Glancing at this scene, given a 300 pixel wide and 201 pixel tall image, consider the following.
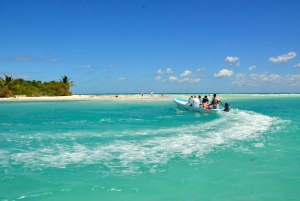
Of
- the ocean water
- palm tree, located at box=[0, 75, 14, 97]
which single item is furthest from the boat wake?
palm tree, located at box=[0, 75, 14, 97]

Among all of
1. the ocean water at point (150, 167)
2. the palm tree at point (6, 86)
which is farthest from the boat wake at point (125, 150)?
the palm tree at point (6, 86)

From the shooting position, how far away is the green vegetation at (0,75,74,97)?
5419 centimetres

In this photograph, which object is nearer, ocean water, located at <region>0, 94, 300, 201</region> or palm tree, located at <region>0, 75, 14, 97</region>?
ocean water, located at <region>0, 94, 300, 201</region>

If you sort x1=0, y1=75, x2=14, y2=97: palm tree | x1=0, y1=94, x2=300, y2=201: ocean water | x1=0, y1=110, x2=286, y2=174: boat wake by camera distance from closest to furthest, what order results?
x1=0, y1=94, x2=300, y2=201: ocean water
x1=0, y1=110, x2=286, y2=174: boat wake
x1=0, y1=75, x2=14, y2=97: palm tree

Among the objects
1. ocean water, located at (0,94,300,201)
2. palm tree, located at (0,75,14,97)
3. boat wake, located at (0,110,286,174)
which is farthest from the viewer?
palm tree, located at (0,75,14,97)

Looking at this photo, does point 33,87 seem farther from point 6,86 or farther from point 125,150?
point 125,150

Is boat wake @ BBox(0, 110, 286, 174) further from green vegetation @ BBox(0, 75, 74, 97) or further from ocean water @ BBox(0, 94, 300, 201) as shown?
green vegetation @ BBox(0, 75, 74, 97)

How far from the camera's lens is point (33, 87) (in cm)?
6212

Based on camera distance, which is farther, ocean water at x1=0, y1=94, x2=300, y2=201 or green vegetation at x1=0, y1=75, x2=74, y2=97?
green vegetation at x1=0, y1=75, x2=74, y2=97

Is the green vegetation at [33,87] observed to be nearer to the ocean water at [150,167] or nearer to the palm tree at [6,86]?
the palm tree at [6,86]

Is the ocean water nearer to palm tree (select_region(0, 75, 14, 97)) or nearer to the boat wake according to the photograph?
the boat wake

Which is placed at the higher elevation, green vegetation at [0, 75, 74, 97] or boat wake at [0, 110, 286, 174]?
green vegetation at [0, 75, 74, 97]

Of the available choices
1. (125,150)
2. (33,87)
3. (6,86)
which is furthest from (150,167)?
(33,87)

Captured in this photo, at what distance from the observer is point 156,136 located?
39.4 ft
